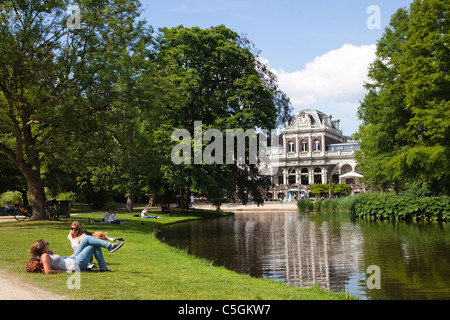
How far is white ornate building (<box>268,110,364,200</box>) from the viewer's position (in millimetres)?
97312

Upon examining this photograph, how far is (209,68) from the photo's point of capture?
109ft

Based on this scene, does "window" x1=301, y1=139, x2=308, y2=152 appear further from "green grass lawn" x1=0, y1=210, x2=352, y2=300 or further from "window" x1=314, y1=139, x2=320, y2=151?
"green grass lawn" x1=0, y1=210, x2=352, y2=300

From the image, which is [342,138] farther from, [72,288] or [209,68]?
[72,288]

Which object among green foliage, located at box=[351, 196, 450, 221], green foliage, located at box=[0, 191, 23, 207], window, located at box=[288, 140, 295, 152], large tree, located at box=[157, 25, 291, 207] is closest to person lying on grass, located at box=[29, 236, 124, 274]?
large tree, located at box=[157, 25, 291, 207]

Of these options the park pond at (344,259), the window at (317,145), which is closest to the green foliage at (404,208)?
the park pond at (344,259)

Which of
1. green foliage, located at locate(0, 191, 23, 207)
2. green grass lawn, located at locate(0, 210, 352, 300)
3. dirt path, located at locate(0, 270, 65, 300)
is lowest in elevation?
green grass lawn, located at locate(0, 210, 352, 300)

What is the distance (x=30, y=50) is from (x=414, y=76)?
1889 centimetres

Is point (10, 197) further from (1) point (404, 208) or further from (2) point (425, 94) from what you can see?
(2) point (425, 94)

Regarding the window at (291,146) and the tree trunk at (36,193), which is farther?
the window at (291,146)

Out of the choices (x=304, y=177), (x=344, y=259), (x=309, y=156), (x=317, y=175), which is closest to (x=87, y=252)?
(x=344, y=259)

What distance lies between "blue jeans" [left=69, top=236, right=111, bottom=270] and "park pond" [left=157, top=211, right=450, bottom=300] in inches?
146

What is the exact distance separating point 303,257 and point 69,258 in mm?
7284

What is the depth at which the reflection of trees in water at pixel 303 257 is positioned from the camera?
1043cm

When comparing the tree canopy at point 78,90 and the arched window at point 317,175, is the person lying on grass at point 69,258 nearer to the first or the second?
the tree canopy at point 78,90
